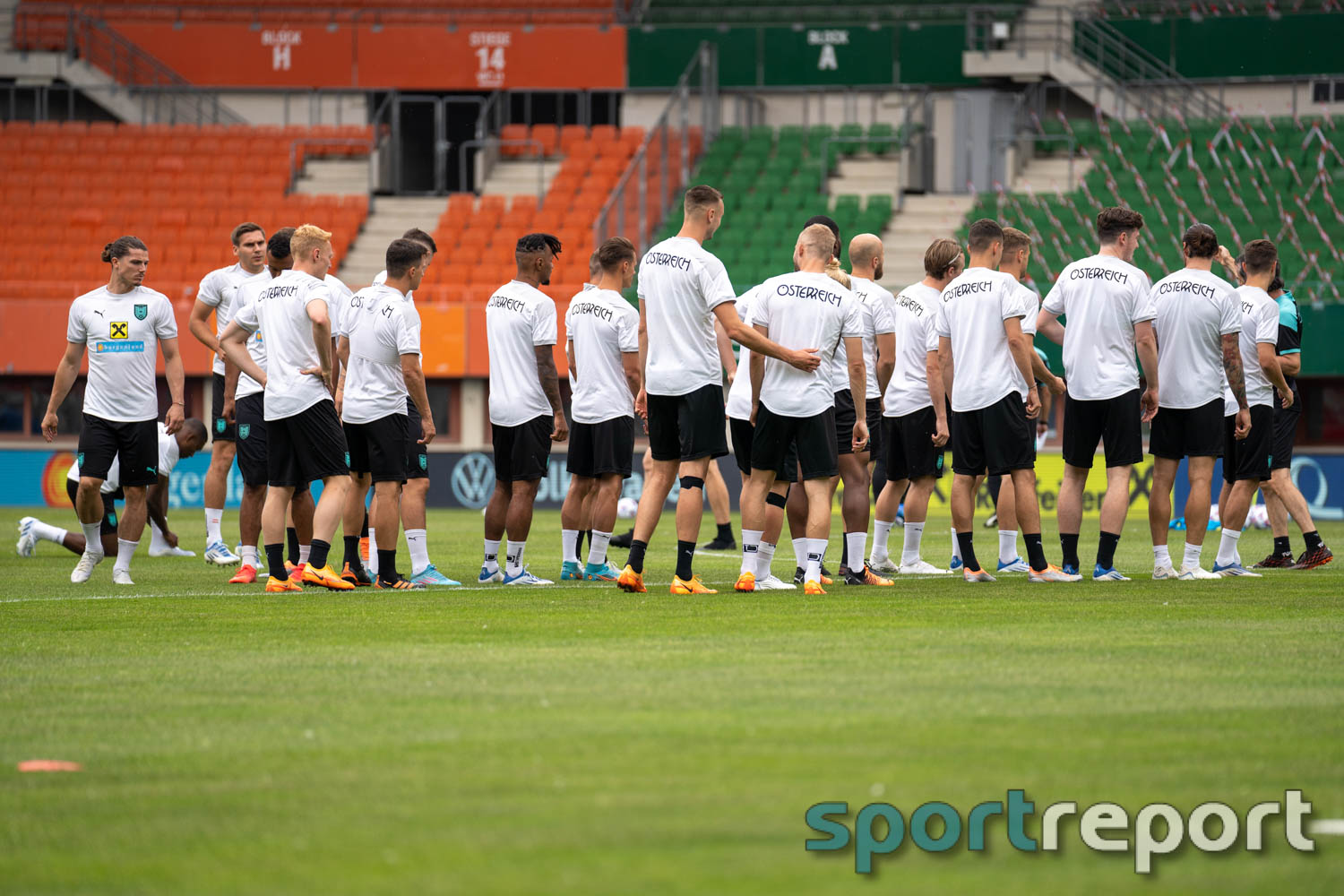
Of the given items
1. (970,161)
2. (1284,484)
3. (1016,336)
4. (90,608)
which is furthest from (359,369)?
(970,161)

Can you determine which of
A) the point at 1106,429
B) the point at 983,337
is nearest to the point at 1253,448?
the point at 1106,429

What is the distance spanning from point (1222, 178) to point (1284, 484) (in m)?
16.9

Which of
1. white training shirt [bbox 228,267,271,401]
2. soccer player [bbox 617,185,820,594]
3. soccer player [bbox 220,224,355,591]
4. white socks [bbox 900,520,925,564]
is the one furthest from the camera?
white socks [bbox 900,520,925,564]

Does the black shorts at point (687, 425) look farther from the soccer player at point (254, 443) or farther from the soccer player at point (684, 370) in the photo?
the soccer player at point (254, 443)

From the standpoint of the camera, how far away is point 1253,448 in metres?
12.5

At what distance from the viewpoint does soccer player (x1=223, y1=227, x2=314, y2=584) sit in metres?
11.3

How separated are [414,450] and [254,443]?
130 centimetres

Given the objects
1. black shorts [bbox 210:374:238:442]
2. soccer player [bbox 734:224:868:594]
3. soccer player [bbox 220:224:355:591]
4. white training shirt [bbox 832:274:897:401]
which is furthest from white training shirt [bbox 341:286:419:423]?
white training shirt [bbox 832:274:897:401]

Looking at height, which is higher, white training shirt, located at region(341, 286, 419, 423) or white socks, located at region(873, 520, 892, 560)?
white training shirt, located at region(341, 286, 419, 423)

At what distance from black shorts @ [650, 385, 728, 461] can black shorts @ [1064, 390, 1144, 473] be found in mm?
2495

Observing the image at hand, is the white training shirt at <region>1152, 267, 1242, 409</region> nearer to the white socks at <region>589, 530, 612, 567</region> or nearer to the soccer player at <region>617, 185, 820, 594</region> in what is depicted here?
the soccer player at <region>617, 185, 820, 594</region>

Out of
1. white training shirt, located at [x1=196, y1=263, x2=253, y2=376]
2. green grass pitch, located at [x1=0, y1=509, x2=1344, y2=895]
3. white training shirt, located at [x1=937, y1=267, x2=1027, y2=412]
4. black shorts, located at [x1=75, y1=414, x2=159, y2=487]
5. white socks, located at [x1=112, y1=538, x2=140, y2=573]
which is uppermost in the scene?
white training shirt, located at [x1=196, y1=263, x2=253, y2=376]

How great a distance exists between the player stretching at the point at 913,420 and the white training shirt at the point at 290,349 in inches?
159

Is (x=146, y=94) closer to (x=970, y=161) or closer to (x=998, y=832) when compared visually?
(x=970, y=161)
